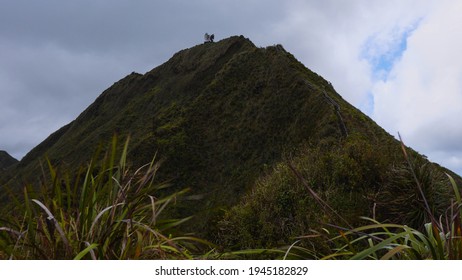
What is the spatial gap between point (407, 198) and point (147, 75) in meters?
77.6

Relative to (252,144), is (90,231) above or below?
below

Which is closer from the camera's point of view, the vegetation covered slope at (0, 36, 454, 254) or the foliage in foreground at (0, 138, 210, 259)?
the foliage in foreground at (0, 138, 210, 259)

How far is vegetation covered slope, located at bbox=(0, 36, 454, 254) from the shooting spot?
47.4 feet

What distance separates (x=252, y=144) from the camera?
40.0m

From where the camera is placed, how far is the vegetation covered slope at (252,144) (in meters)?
14.4

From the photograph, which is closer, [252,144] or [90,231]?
[90,231]

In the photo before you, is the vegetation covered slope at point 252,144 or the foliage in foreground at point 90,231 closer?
the foliage in foreground at point 90,231

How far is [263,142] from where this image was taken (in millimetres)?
39281

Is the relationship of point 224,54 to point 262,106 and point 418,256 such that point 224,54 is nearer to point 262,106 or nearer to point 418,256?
point 262,106

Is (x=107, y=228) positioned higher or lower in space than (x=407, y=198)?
lower

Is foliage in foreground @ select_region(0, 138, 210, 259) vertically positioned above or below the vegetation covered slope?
below

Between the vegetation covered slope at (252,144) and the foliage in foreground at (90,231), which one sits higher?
the vegetation covered slope at (252,144)

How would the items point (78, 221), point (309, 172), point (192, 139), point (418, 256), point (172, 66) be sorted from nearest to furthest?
point (418, 256), point (78, 221), point (309, 172), point (192, 139), point (172, 66)

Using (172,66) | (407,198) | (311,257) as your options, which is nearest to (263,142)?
(407,198)
